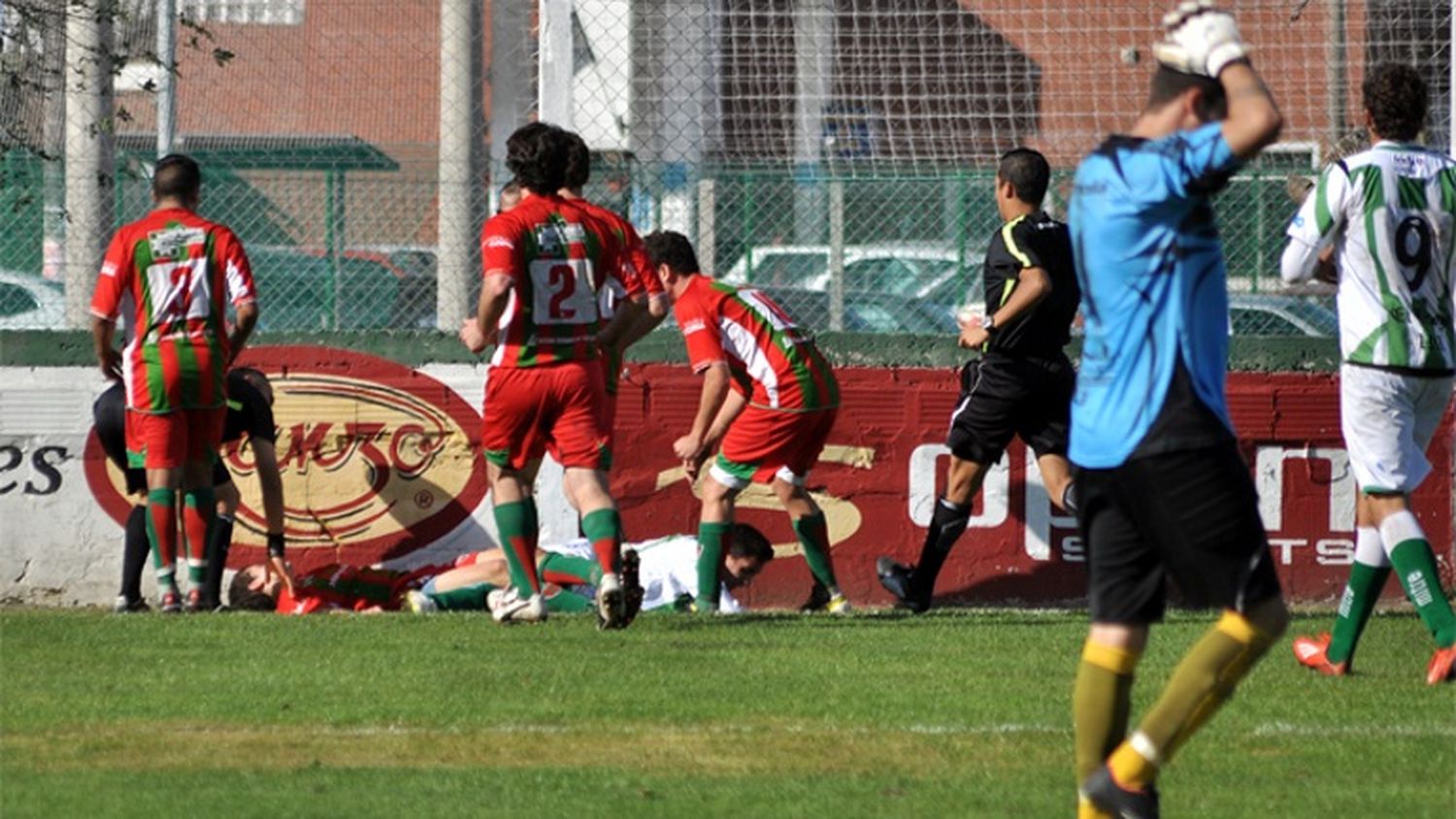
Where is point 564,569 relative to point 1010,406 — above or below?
below

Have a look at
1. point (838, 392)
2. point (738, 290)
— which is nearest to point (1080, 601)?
point (838, 392)

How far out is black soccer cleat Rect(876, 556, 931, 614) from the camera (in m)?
11.4

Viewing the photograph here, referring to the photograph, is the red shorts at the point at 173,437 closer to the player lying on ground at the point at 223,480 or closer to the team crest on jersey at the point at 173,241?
the player lying on ground at the point at 223,480

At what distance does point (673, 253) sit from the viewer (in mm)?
11328

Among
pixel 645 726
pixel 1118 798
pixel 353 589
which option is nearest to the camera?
pixel 1118 798

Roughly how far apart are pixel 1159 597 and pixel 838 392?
6.19 m

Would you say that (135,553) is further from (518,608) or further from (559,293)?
(559,293)

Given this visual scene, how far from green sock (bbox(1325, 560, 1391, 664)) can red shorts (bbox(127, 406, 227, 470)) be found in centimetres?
560

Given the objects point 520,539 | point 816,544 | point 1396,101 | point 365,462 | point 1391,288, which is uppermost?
point 1396,101

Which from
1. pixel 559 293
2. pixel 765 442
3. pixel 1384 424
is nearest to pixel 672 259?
pixel 765 442

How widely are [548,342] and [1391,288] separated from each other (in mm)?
3642

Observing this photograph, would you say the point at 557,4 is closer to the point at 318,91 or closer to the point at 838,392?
the point at 318,91

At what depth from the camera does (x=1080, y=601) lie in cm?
1262

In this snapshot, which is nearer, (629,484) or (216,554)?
(216,554)
